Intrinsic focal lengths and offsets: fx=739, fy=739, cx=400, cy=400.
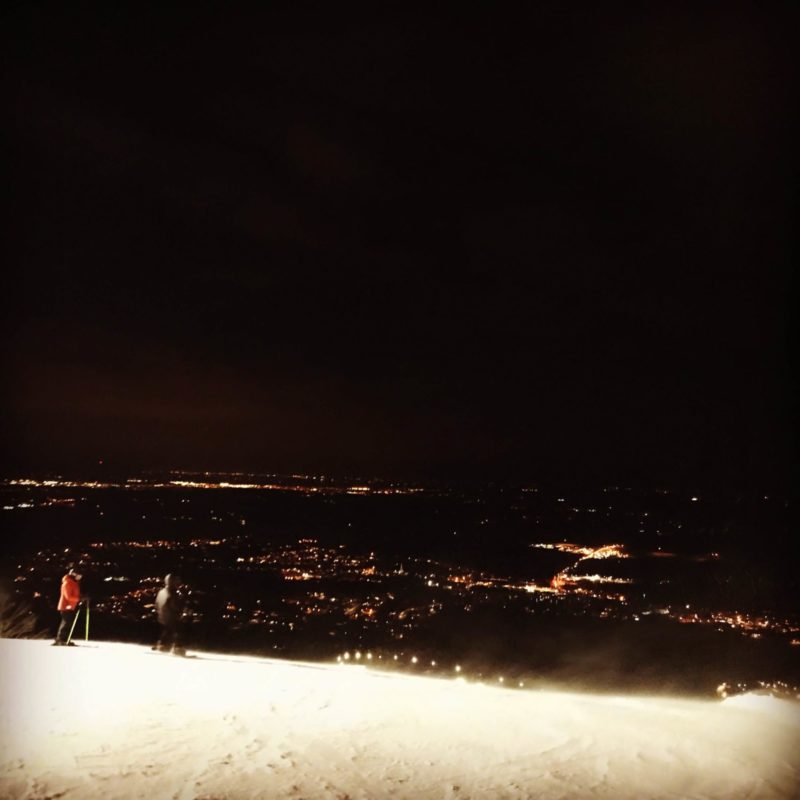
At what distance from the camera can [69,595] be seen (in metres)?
13.4

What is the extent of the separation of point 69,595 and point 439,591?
2132 centimetres

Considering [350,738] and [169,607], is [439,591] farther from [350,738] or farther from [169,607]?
[350,738]

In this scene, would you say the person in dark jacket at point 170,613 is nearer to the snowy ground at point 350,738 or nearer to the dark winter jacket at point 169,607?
the dark winter jacket at point 169,607

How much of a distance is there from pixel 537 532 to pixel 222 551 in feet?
110

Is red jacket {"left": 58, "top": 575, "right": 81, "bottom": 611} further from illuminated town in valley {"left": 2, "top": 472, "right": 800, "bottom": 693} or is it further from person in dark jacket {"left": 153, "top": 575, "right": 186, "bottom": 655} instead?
illuminated town in valley {"left": 2, "top": 472, "right": 800, "bottom": 693}

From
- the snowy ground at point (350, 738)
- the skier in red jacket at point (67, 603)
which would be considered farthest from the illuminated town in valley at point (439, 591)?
the skier in red jacket at point (67, 603)

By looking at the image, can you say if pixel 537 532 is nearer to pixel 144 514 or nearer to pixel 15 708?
pixel 144 514

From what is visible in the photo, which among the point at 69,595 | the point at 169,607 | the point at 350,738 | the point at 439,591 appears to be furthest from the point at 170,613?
the point at 439,591

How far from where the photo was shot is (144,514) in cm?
8062

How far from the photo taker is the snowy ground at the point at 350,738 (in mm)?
7254

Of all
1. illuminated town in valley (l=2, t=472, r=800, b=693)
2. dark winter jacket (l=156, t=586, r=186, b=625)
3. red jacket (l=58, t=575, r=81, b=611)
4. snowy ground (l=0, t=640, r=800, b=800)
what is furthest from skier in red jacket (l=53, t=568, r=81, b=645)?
illuminated town in valley (l=2, t=472, r=800, b=693)

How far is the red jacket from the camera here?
13359mm

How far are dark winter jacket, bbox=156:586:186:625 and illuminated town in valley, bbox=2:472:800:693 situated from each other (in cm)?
743

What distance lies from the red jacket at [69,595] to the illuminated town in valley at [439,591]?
833cm
